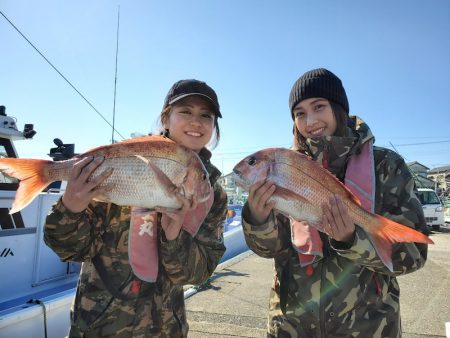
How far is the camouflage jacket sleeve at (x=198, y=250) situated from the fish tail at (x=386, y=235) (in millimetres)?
1114

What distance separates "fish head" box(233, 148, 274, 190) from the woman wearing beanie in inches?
3.5

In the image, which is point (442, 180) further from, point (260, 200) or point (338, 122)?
point (260, 200)

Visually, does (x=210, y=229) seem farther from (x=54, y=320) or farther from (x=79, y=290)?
(x=54, y=320)

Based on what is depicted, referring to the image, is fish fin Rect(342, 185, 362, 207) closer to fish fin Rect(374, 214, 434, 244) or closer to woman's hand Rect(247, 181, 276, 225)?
fish fin Rect(374, 214, 434, 244)

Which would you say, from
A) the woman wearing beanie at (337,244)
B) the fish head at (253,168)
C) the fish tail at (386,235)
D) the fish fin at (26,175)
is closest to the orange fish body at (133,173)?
the fish fin at (26,175)

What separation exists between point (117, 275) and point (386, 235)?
1667 mm

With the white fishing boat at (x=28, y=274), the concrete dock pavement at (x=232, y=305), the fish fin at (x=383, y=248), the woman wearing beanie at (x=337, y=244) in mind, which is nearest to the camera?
the fish fin at (x=383, y=248)

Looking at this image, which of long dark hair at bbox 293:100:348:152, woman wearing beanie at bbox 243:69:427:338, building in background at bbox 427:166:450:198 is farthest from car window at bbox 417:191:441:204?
building in background at bbox 427:166:450:198

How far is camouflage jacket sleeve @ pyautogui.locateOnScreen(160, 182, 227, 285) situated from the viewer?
2.21 metres

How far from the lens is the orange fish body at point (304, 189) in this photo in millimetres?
1938

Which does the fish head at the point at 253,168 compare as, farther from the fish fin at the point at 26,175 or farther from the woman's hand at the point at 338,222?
the fish fin at the point at 26,175

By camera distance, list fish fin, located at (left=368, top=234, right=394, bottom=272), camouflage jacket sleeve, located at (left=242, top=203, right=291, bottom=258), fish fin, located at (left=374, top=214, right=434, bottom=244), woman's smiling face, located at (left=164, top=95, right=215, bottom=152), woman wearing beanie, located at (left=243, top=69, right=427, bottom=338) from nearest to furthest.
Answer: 1. fish fin, located at (left=374, top=214, right=434, bottom=244)
2. fish fin, located at (left=368, top=234, right=394, bottom=272)
3. woman wearing beanie, located at (left=243, top=69, right=427, bottom=338)
4. camouflage jacket sleeve, located at (left=242, top=203, right=291, bottom=258)
5. woman's smiling face, located at (left=164, top=95, right=215, bottom=152)

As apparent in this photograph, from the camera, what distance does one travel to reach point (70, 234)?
82.4 inches

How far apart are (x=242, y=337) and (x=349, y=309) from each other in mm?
2773
